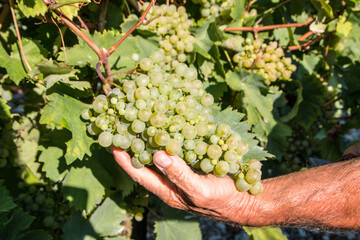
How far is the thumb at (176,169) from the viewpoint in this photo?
3.21 feet

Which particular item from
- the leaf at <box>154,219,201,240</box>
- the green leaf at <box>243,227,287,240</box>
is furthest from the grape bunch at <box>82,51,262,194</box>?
the leaf at <box>154,219,201,240</box>

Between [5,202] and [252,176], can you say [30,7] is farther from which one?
[252,176]

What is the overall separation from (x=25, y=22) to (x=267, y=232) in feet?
5.36

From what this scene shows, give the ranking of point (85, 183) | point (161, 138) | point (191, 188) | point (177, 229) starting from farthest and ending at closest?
point (177, 229), point (85, 183), point (191, 188), point (161, 138)

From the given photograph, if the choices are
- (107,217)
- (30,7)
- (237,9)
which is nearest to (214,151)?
(30,7)

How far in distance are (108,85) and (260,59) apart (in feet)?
2.89

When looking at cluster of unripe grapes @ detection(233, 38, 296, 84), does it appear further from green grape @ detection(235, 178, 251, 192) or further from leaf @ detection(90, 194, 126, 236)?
leaf @ detection(90, 194, 126, 236)

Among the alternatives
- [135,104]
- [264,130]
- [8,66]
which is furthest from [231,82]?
[8,66]

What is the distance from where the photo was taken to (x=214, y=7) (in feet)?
5.21

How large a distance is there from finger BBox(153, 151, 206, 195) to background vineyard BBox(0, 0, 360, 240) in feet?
1.06

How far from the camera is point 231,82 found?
5.11ft

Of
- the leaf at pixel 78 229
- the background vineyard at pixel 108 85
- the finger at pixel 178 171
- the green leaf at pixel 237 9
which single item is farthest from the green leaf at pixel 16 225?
the green leaf at pixel 237 9

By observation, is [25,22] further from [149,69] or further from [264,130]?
[264,130]

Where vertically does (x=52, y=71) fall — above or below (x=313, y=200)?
above
